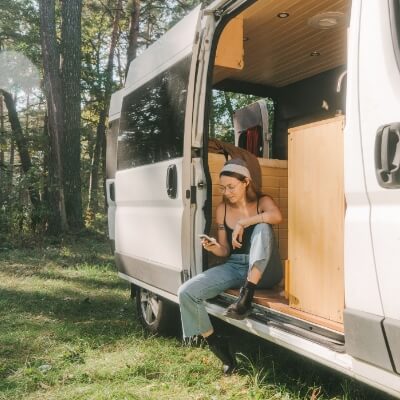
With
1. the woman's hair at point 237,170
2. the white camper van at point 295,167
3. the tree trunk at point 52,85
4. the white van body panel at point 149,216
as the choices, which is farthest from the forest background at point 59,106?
the woman's hair at point 237,170

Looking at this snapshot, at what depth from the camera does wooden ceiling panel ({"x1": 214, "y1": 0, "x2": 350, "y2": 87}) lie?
3.93 metres

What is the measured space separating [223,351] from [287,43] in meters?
2.86

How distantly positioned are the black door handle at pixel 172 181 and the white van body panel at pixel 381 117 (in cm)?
184

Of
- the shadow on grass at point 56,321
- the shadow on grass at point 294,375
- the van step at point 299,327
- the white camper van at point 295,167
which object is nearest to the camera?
the white camper van at point 295,167

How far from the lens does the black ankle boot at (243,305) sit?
3.17 meters

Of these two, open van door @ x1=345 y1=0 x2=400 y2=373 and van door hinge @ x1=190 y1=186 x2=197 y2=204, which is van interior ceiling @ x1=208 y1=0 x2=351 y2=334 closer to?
open van door @ x1=345 y1=0 x2=400 y2=373

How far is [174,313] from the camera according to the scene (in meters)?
4.61

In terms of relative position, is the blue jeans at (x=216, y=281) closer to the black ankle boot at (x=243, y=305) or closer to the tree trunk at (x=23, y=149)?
the black ankle boot at (x=243, y=305)

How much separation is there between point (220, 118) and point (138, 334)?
1301 centimetres

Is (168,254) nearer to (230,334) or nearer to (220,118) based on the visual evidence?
(230,334)

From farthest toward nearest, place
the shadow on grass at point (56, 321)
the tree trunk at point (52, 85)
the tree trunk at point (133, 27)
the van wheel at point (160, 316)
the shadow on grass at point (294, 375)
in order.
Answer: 1. the tree trunk at point (133, 27)
2. the tree trunk at point (52, 85)
3. the van wheel at point (160, 316)
4. the shadow on grass at point (56, 321)
5. the shadow on grass at point (294, 375)

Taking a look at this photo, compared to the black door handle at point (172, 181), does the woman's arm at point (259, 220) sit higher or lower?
lower

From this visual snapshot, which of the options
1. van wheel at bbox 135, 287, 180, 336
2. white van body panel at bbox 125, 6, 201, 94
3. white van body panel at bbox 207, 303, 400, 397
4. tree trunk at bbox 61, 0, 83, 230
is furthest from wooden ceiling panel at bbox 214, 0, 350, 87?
tree trunk at bbox 61, 0, 83, 230

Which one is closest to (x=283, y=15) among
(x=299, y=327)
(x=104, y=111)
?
(x=299, y=327)
